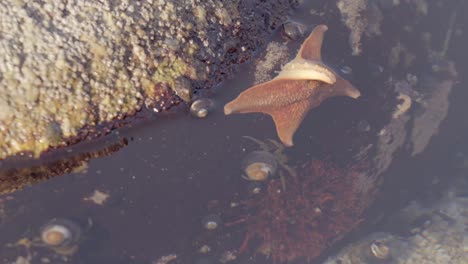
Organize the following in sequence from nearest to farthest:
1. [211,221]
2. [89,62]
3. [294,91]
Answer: [89,62] → [294,91] → [211,221]

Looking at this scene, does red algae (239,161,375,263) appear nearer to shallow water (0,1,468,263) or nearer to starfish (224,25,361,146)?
shallow water (0,1,468,263)

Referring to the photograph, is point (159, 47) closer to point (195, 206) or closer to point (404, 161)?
point (195, 206)

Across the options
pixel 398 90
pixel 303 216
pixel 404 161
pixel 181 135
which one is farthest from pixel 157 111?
pixel 404 161

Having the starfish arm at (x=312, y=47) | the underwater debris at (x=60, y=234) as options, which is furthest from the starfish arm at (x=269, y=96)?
the underwater debris at (x=60, y=234)

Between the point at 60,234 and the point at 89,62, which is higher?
the point at 89,62

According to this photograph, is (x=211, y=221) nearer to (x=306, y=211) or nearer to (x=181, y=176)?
(x=181, y=176)

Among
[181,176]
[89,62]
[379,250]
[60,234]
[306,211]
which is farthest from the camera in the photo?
[379,250]

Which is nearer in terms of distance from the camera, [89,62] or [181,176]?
[89,62]

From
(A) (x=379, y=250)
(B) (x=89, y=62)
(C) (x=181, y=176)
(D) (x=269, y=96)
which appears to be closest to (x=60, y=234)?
(C) (x=181, y=176)
